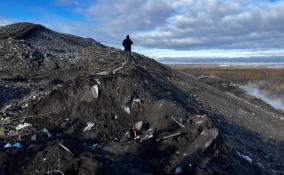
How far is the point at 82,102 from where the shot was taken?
446 inches

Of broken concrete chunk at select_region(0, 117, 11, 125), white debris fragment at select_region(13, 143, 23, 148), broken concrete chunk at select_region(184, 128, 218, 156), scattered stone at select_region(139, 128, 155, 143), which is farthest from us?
broken concrete chunk at select_region(0, 117, 11, 125)

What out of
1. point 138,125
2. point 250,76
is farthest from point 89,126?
point 250,76

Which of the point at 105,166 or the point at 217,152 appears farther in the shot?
the point at 217,152

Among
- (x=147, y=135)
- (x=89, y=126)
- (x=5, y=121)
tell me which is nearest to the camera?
(x=147, y=135)

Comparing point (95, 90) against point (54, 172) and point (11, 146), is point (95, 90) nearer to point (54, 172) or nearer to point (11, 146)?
point (11, 146)

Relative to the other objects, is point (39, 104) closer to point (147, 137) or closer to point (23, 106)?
point (23, 106)

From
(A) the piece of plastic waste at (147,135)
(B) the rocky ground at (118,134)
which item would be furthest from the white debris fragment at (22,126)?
(A) the piece of plastic waste at (147,135)

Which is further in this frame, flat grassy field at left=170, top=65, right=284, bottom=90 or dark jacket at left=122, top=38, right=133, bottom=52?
flat grassy field at left=170, top=65, right=284, bottom=90

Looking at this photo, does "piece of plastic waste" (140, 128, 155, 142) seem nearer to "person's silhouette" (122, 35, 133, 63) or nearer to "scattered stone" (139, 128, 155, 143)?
"scattered stone" (139, 128, 155, 143)

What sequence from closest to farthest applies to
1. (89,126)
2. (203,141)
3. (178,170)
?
(178,170), (203,141), (89,126)

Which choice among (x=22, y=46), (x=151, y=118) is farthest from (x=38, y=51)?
(x=151, y=118)

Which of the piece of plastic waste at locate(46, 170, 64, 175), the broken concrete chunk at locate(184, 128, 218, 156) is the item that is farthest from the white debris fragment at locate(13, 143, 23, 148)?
the broken concrete chunk at locate(184, 128, 218, 156)

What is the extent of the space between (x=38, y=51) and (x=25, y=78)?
138 inches

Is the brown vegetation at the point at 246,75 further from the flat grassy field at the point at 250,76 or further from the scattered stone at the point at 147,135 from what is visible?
the scattered stone at the point at 147,135
